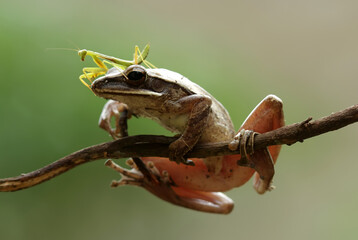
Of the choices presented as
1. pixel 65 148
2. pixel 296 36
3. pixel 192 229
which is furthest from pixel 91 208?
pixel 296 36

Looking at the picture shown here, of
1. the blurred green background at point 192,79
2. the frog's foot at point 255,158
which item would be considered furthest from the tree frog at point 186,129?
the blurred green background at point 192,79

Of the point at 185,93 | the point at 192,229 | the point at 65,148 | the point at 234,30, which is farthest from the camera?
the point at 234,30

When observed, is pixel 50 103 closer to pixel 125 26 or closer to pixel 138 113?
pixel 125 26

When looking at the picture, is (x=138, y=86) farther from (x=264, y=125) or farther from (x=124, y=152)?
(x=264, y=125)

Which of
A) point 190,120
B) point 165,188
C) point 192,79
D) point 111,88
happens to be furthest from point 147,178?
point 192,79

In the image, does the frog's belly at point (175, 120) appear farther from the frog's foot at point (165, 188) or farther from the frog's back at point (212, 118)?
the frog's foot at point (165, 188)
